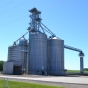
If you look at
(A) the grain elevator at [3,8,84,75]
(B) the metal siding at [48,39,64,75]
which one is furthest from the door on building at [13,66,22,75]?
(B) the metal siding at [48,39,64,75]

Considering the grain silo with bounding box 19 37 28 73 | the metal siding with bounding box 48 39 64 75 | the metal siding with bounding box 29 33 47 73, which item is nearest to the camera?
the metal siding with bounding box 29 33 47 73

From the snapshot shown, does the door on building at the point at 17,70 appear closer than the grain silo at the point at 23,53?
Yes

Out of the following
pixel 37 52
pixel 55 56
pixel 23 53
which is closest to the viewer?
pixel 37 52

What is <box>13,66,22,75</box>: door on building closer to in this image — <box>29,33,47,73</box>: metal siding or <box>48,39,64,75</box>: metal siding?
<box>29,33,47,73</box>: metal siding

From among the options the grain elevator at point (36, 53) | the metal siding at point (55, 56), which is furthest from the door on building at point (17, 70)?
the metal siding at point (55, 56)

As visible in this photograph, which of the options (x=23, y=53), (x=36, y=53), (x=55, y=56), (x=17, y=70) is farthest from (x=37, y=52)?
(x=17, y=70)

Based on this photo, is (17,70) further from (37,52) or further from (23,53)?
(37,52)

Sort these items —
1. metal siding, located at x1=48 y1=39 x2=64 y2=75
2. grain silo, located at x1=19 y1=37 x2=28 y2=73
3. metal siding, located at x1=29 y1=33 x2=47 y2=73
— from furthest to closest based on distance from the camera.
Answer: grain silo, located at x1=19 y1=37 x2=28 y2=73, metal siding, located at x1=48 y1=39 x2=64 y2=75, metal siding, located at x1=29 y1=33 x2=47 y2=73

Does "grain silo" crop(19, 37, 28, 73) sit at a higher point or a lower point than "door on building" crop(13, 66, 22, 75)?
higher

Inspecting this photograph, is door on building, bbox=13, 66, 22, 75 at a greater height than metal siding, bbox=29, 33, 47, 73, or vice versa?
metal siding, bbox=29, 33, 47, 73

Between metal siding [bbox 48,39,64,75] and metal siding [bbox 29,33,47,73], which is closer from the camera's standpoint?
metal siding [bbox 29,33,47,73]

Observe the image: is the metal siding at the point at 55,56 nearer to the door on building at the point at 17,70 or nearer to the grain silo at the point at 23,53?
the grain silo at the point at 23,53

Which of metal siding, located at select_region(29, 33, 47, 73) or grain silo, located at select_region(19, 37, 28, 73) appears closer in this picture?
metal siding, located at select_region(29, 33, 47, 73)

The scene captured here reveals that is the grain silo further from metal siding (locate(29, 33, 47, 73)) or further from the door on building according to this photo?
metal siding (locate(29, 33, 47, 73))
